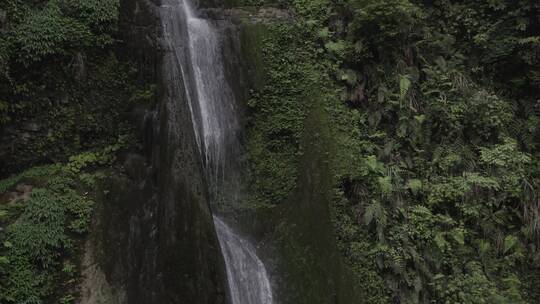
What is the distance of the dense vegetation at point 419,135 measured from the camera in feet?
25.9

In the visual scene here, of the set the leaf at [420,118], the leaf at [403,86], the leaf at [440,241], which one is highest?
the leaf at [403,86]

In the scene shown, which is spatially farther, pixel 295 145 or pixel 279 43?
pixel 279 43

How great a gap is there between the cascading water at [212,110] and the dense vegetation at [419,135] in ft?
2.00

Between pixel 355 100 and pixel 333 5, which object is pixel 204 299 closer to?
pixel 355 100

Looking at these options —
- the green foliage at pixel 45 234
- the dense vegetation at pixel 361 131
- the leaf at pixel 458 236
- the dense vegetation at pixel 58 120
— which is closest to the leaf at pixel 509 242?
the dense vegetation at pixel 361 131

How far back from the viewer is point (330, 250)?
7.69 meters

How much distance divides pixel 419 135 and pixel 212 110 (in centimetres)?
487

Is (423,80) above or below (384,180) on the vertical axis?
above

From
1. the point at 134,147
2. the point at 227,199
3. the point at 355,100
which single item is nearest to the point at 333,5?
the point at 355,100

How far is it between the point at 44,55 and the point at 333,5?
6868mm

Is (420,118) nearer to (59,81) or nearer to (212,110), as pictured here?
(212,110)

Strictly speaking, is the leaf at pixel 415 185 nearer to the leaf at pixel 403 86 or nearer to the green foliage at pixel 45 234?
the leaf at pixel 403 86

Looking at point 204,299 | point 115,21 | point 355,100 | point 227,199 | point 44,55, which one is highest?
point 115,21

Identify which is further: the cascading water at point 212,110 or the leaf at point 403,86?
the leaf at point 403,86
